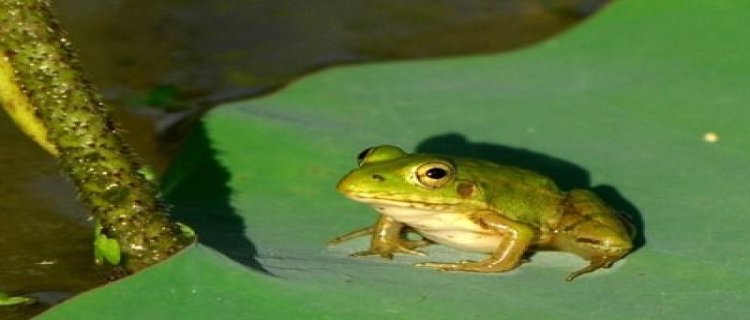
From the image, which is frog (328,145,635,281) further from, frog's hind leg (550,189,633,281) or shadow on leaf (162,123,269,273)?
shadow on leaf (162,123,269,273)

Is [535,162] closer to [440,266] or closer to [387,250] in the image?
[387,250]

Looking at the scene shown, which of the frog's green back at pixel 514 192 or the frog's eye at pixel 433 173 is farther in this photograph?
the frog's green back at pixel 514 192

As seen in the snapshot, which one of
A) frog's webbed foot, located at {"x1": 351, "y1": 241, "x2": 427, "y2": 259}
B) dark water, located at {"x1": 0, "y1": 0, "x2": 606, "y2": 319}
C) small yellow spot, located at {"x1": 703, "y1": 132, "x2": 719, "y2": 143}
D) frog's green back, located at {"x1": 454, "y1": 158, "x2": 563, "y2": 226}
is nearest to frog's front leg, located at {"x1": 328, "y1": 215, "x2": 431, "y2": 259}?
frog's webbed foot, located at {"x1": 351, "y1": 241, "x2": 427, "y2": 259}

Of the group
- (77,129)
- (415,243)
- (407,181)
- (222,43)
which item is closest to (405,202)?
(407,181)

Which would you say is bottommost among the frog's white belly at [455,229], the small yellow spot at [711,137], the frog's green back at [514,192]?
the frog's white belly at [455,229]

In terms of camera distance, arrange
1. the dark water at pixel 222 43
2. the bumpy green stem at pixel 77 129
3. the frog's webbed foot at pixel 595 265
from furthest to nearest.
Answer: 1. the dark water at pixel 222 43
2. the frog's webbed foot at pixel 595 265
3. the bumpy green stem at pixel 77 129

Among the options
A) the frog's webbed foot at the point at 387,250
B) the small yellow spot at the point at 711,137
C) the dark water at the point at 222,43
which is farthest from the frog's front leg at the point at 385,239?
the dark water at the point at 222,43

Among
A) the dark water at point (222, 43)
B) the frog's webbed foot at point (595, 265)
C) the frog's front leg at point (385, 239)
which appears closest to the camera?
the frog's webbed foot at point (595, 265)

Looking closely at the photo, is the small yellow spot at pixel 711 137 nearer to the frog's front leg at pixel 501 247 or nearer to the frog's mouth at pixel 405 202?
the frog's front leg at pixel 501 247
